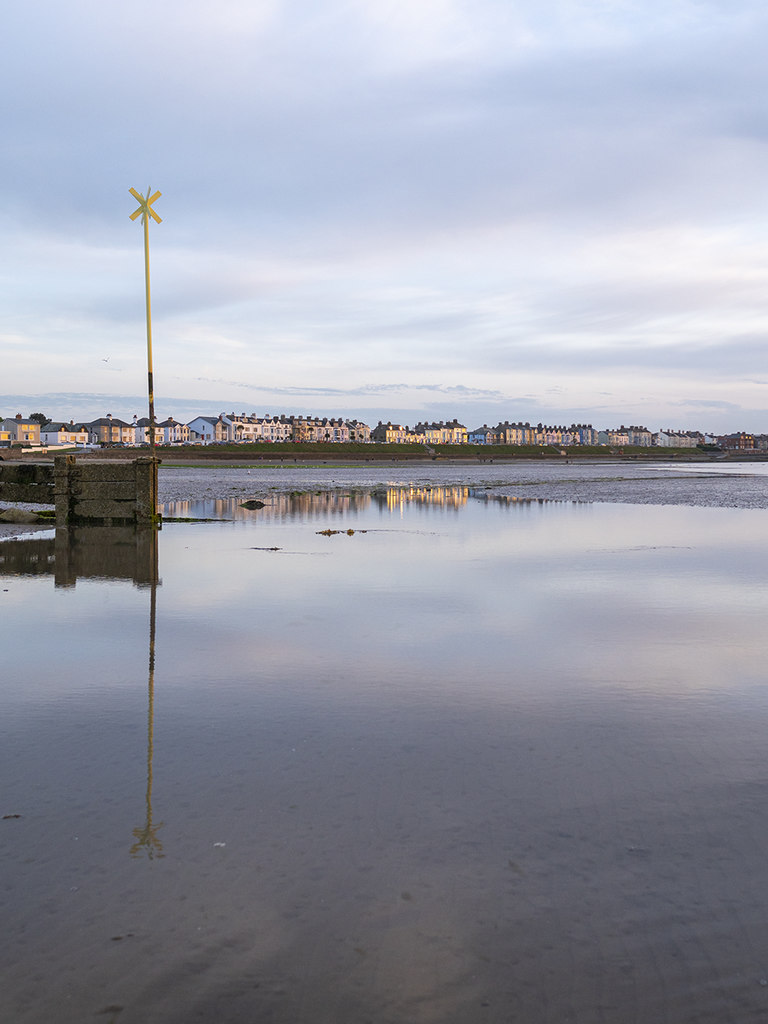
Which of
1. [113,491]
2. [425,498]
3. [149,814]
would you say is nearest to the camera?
[149,814]

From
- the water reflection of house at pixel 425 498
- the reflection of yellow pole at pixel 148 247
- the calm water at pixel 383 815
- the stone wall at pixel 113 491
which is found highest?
the reflection of yellow pole at pixel 148 247

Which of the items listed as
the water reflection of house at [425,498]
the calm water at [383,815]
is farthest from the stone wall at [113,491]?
the calm water at [383,815]

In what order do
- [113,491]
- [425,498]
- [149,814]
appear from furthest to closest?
[425,498] < [113,491] < [149,814]

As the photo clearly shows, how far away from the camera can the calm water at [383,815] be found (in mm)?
3609

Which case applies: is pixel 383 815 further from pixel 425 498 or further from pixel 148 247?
pixel 425 498

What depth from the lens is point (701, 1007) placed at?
3482 mm

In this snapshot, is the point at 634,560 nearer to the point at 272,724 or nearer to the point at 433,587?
the point at 433,587

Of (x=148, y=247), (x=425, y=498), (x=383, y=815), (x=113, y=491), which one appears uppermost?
(x=148, y=247)

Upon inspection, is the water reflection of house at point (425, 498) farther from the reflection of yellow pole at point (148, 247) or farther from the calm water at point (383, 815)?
the calm water at point (383, 815)

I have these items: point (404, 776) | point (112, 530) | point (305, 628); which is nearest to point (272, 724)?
point (404, 776)

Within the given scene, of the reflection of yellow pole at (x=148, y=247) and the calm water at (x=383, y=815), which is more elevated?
the reflection of yellow pole at (x=148, y=247)

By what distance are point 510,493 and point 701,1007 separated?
42.0m

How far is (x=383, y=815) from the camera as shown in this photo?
5090mm

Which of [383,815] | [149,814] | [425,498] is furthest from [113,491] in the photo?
[383,815]
